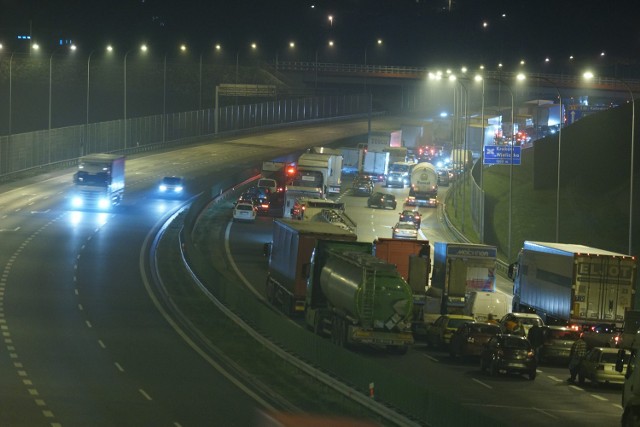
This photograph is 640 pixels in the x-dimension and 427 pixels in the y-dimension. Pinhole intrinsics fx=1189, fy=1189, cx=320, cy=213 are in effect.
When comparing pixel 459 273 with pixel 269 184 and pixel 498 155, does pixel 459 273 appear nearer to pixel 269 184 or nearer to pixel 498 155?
pixel 498 155

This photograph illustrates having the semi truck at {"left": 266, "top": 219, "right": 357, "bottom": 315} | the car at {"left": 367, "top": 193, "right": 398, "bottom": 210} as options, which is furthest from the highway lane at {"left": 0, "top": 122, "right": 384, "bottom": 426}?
the car at {"left": 367, "top": 193, "right": 398, "bottom": 210}

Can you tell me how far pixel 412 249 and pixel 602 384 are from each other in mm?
15310

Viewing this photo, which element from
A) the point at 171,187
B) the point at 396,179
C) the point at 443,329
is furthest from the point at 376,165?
the point at 443,329

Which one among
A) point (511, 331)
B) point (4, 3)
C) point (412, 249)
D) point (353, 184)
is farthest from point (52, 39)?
point (511, 331)

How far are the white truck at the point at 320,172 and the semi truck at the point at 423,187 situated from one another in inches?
223

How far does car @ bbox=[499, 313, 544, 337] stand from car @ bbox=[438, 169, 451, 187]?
6827 centimetres

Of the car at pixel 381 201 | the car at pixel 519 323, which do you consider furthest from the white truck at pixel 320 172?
the car at pixel 519 323

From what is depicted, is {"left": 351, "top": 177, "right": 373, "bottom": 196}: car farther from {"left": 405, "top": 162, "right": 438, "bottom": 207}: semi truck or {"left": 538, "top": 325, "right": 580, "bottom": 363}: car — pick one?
{"left": 538, "top": 325, "right": 580, "bottom": 363}: car

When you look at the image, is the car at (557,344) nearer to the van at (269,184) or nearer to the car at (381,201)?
the van at (269,184)

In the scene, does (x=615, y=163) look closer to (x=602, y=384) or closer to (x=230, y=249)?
(x=230, y=249)

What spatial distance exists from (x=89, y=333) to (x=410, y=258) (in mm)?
12761

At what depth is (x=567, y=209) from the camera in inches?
3194

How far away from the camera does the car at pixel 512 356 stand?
105 ft

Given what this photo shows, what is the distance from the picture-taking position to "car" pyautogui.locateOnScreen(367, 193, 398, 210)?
85312mm
